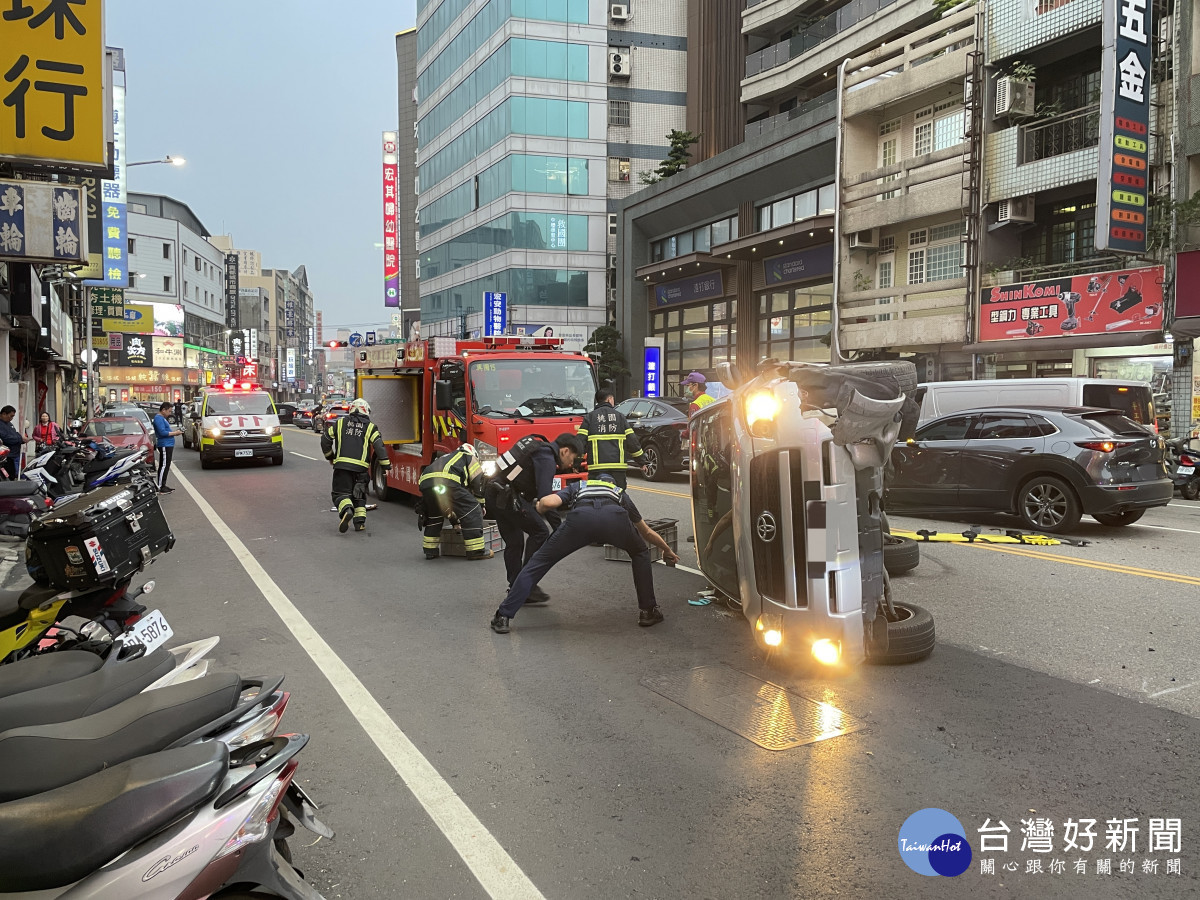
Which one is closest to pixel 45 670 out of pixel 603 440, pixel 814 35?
pixel 603 440

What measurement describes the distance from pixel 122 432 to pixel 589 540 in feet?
58.9

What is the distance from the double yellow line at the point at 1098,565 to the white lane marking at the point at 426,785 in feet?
22.5

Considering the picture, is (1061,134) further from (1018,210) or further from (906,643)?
(906,643)

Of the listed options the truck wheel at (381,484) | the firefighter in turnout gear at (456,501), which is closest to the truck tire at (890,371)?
the firefighter in turnout gear at (456,501)

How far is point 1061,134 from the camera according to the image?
67.4 feet

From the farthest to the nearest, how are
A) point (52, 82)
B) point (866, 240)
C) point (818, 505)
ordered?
point (866, 240)
point (52, 82)
point (818, 505)

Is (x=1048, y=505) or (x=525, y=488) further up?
(x=525, y=488)

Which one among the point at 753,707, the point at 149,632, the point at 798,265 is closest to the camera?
the point at 149,632

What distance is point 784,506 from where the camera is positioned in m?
4.75

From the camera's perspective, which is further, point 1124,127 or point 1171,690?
point 1124,127

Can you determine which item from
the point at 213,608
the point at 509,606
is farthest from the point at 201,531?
the point at 509,606

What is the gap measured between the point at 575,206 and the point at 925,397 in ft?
106

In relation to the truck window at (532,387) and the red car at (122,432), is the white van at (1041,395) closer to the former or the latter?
the truck window at (532,387)

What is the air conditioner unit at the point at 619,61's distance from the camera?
42.5 meters
